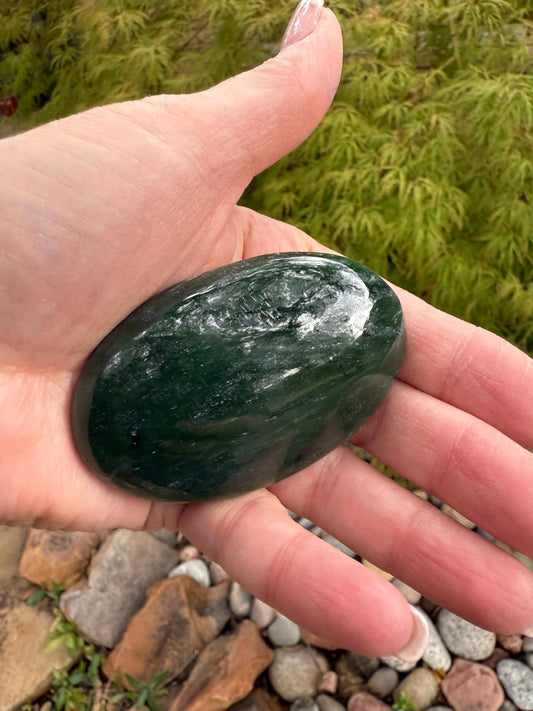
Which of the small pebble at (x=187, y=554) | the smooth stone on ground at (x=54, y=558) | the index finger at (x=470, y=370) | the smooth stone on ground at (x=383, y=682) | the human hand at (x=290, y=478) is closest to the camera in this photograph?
the human hand at (x=290, y=478)

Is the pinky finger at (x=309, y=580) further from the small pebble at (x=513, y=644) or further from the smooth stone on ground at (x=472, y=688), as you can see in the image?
the small pebble at (x=513, y=644)

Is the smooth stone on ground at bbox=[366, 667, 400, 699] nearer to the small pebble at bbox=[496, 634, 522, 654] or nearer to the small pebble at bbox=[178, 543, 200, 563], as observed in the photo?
the small pebble at bbox=[496, 634, 522, 654]

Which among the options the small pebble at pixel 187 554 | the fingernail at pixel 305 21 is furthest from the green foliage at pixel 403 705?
the fingernail at pixel 305 21

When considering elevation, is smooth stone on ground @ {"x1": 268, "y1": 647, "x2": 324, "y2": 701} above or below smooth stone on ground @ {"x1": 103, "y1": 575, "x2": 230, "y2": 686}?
above

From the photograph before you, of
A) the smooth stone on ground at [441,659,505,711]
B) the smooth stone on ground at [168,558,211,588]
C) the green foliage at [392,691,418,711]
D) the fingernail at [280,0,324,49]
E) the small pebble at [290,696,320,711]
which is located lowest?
the smooth stone on ground at [168,558,211,588]

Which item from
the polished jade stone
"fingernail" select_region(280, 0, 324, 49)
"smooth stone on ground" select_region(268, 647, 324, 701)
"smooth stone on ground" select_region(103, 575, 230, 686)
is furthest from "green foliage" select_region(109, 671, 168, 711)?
"fingernail" select_region(280, 0, 324, 49)

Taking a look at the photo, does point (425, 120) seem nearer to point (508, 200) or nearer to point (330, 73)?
point (508, 200)

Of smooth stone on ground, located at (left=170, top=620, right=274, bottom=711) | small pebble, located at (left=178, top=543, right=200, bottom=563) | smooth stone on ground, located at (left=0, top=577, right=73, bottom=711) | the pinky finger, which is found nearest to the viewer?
the pinky finger
